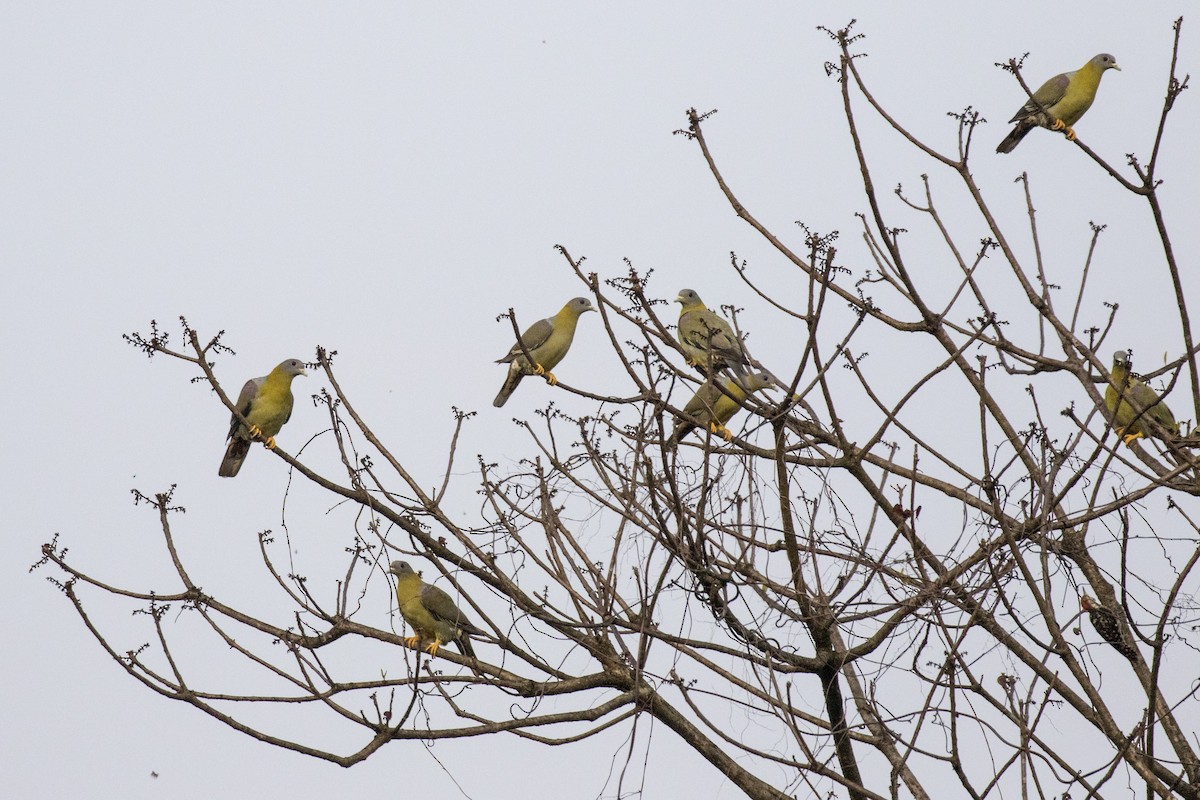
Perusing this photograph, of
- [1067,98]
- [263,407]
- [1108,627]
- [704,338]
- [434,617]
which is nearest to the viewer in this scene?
[704,338]

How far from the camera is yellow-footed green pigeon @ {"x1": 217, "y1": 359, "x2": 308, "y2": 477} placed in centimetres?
756

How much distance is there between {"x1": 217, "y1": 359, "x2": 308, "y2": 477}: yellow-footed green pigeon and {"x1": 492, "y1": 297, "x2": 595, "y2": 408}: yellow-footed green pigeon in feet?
4.64

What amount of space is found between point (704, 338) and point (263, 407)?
166 inches

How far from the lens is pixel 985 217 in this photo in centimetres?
514

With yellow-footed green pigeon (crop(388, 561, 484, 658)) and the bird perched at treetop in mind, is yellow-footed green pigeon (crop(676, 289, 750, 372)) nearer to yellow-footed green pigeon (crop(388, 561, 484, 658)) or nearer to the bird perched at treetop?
the bird perched at treetop

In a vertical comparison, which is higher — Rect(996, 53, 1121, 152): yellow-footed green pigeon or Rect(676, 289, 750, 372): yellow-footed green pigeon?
Rect(996, 53, 1121, 152): yellow-footed green pigeon

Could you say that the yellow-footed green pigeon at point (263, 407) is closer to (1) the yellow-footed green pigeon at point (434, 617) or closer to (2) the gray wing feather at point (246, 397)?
(2) the gray wing feather at point (246, 397)

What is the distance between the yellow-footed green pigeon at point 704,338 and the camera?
14.2ft

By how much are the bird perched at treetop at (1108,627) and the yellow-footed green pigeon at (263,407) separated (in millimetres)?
4839

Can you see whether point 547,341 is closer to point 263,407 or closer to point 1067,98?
point 263,407

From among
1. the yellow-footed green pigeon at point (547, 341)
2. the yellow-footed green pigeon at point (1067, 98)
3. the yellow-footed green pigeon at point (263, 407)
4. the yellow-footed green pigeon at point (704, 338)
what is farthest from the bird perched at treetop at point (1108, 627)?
the yellow-footed green pigeon at point (263, 407)

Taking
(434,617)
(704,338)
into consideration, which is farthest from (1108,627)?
(434,617)

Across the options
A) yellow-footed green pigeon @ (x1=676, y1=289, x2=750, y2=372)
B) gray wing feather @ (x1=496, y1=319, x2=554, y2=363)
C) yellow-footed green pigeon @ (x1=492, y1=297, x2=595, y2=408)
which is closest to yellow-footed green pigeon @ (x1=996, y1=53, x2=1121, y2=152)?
yellow-footed green pigeon @ (x1=676, y1=289, x2=750, y2=372)

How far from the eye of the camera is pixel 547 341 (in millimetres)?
8398
